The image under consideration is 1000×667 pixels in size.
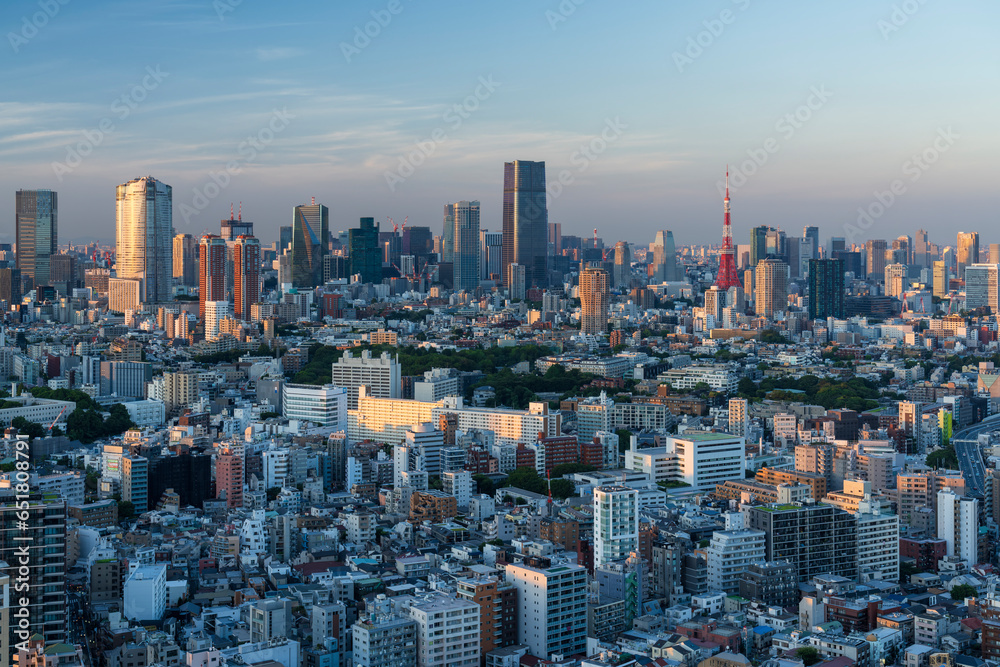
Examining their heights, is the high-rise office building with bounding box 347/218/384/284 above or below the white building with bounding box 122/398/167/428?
above

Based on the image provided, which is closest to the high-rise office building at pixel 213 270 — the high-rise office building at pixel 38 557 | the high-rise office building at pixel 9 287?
the high-rise office building at pixel 9 287

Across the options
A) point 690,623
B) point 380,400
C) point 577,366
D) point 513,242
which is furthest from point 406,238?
point 690,623

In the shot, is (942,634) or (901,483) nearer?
(942,634)

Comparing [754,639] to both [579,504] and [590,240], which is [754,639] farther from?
[590,240]

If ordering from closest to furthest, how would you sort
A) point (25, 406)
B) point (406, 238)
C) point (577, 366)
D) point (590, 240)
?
point (25, 406) → point (577, 366) → point (406, 238) → point (590, 240)

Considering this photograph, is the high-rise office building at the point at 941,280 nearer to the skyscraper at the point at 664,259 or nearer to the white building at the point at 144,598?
the skyscraper at the point at 664,259

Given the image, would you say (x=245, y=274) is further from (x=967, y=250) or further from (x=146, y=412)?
(x=967, y=250)

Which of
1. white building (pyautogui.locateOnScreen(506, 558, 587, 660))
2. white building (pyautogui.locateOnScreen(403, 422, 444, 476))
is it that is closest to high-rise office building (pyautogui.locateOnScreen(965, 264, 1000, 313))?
white building (pyautogui.locateOnScreen(403, 422, 444, 476))

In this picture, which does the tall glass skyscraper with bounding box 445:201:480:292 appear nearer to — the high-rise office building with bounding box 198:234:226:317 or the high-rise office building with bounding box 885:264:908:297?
the high-rise office building with bounding box 198:234:226:317

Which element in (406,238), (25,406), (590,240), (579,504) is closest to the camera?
(579,504)
